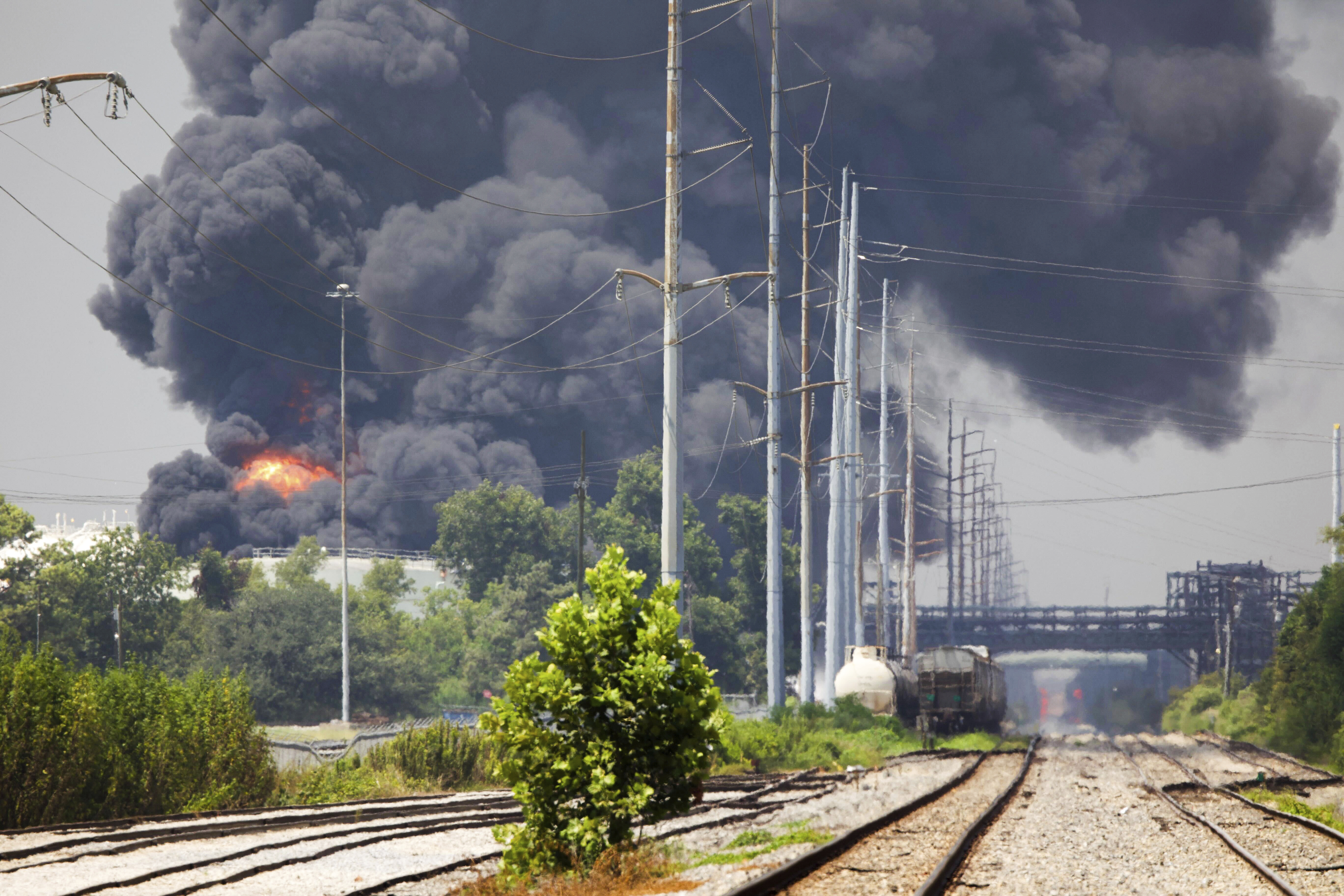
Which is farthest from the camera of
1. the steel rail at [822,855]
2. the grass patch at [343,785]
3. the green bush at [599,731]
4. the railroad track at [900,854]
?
the grass patch at [343,785]

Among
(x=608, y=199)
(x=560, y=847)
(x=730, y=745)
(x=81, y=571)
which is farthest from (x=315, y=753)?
(x=608, y=199)

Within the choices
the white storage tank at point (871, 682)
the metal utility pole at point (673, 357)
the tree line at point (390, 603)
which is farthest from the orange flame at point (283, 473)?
the metal utility pole at point (673, 357)

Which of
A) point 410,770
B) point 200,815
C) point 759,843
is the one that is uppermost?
point 759,843

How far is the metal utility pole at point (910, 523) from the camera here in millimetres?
67812

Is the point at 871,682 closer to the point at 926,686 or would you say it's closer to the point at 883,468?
the point at 926,686

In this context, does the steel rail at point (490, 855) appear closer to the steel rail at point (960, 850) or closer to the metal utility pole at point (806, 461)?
the steel rail at point (960, 850)

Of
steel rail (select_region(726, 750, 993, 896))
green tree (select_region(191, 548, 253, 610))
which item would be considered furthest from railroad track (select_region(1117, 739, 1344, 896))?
green tree (select_region(191, 548, 253, 610))

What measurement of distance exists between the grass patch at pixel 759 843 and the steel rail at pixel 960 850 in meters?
1.57

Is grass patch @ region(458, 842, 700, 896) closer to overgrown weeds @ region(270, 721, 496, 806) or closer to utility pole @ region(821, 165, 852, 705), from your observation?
overgrown weeds @ region(270, 721, 496, 806)

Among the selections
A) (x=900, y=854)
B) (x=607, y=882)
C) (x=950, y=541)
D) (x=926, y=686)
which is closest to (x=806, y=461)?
(x=926, y=686)

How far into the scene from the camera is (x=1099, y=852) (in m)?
14.3

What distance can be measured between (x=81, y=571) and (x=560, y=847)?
78.3 metres

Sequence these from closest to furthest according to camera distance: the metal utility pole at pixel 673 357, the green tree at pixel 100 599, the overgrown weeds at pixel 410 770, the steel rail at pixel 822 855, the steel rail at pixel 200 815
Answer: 1. the steel rail at pixel 822 855
2. the steel rail at pixel 200 815
3. the metal utility pole at pixel 673 357
4. the overgrown weeds at pixel 410 770
5. the green tree at pixel 100 599

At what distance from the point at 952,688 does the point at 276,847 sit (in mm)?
34706
